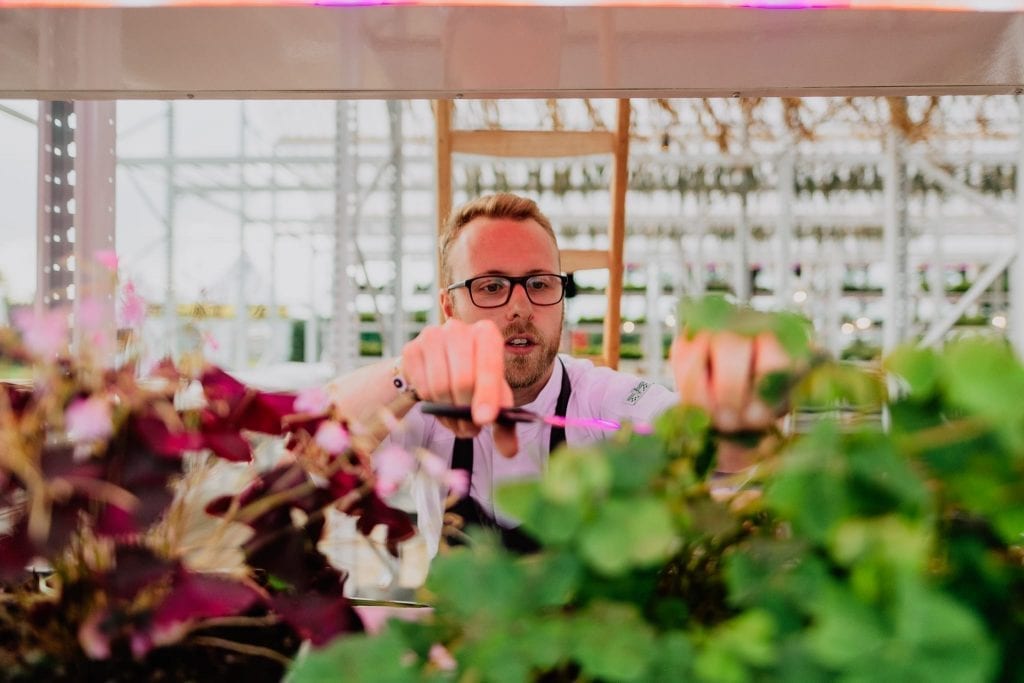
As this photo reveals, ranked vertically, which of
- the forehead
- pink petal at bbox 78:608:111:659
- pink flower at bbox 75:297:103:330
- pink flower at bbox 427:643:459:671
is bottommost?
pink flower at bbox 427:643:459:671

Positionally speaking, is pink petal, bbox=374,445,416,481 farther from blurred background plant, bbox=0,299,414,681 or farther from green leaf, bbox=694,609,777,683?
green leaf, bbox=694,609,777,683

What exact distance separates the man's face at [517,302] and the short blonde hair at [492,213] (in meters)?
0.03

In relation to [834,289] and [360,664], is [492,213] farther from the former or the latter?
[834,289]

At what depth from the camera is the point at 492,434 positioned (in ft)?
3.25

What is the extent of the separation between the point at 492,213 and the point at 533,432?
0.47 metres

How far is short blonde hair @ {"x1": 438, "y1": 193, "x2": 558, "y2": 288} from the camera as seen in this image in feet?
5.05

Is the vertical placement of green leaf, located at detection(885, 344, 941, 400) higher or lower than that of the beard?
higher

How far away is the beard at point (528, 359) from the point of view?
4.80 ft

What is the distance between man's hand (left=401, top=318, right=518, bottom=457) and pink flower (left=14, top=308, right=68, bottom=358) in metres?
0.31

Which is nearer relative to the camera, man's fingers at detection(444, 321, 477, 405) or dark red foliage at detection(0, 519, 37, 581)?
dark red foliage at detection(0, 519, 37, 581)

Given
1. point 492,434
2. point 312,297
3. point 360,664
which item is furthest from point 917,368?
point 312,297

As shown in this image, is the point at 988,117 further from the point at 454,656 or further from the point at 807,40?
the point at 454,656

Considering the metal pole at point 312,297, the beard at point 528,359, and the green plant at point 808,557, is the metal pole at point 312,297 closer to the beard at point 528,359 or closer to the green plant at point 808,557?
the beard at point 528,359

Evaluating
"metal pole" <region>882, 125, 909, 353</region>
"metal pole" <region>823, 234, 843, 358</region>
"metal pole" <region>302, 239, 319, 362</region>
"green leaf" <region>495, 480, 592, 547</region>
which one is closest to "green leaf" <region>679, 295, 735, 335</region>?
"green leaf" <region>495, 480, 592, 547</region>
